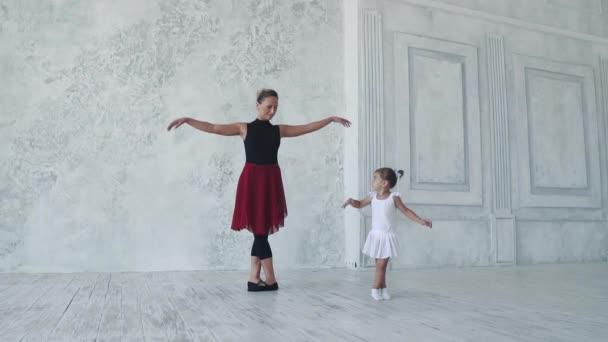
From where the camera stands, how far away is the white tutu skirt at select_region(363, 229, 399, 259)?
116 inches

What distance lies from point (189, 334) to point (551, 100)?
18.6 ft

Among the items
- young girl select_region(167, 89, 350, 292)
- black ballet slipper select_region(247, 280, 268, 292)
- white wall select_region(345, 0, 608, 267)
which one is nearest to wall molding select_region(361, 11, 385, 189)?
white wall select_region(345, 0, 608, 267)

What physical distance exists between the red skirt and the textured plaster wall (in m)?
1.44

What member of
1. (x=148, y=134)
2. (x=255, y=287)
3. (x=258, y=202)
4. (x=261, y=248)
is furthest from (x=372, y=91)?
(x=255, y=287)

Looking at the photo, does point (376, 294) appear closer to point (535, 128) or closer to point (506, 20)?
point (535, 128)

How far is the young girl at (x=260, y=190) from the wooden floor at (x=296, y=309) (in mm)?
236

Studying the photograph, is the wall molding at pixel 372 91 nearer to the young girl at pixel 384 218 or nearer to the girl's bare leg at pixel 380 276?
the young girl at pixel 384 218

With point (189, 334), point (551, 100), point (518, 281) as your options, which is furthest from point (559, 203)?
point (189, 334)

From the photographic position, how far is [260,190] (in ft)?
10.1

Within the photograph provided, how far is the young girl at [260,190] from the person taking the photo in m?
3.07

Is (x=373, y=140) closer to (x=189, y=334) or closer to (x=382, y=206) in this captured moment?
(x=382, y=206)

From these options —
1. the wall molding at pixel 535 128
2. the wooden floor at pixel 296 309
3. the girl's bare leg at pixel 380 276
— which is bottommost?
the wooden floor at pixel 296 309

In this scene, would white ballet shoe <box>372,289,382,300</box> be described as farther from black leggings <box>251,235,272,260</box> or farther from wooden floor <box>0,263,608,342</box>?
black leggings <box>251,235,272,260</box>

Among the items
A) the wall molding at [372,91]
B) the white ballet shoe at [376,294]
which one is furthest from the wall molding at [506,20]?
the white ballet shoe at [376,294]
